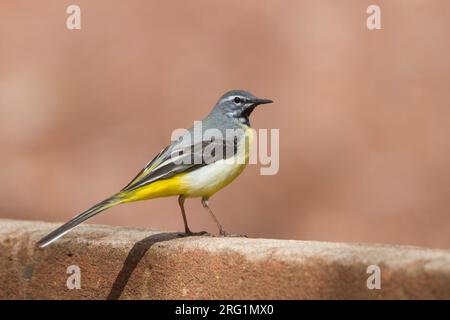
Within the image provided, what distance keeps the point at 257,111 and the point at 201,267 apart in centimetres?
612

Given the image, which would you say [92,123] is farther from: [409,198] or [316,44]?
[409,198]

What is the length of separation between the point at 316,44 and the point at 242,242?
6.29 metres

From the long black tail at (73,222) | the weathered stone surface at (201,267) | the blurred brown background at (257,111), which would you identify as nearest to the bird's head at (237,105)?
the weathered stone surface at (201,267)

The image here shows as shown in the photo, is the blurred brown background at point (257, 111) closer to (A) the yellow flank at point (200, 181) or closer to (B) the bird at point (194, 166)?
(B) the bird at point (194, 166)

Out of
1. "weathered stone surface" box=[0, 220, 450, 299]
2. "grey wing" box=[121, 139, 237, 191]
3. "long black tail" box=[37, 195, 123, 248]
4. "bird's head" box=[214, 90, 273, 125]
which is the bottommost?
"weathered stone surface" box=[0, 220, 450, 299]

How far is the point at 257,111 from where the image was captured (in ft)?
36.0

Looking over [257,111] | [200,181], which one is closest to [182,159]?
[200,181]

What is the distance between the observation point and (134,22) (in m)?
11.4

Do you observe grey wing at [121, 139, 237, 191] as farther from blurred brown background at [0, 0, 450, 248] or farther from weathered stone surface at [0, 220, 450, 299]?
blurred brown background at [0, 0, 450, 248]

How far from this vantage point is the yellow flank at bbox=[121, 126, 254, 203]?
588 centimetres

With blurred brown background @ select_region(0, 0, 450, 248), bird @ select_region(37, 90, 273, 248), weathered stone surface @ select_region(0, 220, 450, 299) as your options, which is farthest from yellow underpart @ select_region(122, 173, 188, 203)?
blurred brown background @ select_region(0, 0, 450, 248)

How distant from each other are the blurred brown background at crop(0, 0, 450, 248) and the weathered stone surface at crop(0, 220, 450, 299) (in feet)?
14.7

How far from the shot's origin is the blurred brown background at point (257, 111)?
10352 mm

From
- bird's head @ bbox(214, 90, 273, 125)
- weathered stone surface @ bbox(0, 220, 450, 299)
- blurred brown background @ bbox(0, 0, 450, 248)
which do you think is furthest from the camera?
blurred brown background @ bbox(0, 0, 450, 248)
